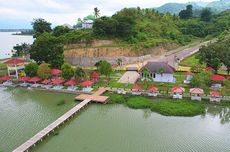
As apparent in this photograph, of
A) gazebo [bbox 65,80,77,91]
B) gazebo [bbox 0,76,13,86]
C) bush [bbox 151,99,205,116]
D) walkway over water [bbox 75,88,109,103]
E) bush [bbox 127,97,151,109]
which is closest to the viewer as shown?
bush [bbox 151,99,205,116]

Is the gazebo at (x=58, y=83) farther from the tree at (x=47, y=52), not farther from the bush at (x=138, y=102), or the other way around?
the bush at (x=138, y=102)

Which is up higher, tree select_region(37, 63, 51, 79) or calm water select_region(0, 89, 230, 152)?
tree select_region(37, 63, 51, 79)

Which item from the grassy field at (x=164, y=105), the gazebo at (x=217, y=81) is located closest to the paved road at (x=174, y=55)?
the gazebo at (x=217, y=81)

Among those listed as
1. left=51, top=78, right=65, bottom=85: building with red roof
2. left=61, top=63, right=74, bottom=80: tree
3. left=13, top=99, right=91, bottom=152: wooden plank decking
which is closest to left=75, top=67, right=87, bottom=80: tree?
left=61, top=63, right=74, bottom=80: tree

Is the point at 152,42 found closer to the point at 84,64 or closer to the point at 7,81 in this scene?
the point at 84,64

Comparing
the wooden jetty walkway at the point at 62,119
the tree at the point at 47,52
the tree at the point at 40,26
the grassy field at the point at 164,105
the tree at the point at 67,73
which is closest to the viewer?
the wooden jetty walkway at the point at 62,119

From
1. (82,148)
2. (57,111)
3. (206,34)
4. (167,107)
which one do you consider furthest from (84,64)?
(206,34)

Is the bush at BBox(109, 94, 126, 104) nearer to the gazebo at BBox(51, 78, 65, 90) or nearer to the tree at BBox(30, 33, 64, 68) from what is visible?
the gazebo at BBox(51, 78, 65, 90)
